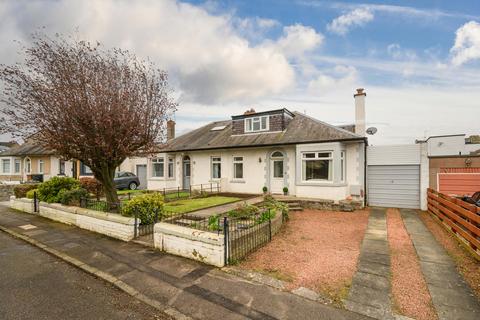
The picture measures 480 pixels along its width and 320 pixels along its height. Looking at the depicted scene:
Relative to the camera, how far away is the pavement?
3.94 m

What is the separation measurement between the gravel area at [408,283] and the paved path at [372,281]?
138mm

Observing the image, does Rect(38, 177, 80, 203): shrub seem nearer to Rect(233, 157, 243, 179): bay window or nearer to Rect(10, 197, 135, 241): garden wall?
Rect(10, 197, 135, 241): garden wall

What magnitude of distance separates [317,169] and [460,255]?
7634mm

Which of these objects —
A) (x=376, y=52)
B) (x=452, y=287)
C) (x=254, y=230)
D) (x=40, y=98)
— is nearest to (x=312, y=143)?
(x=376, y=52)

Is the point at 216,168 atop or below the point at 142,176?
atop

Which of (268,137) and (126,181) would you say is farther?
(126,181)

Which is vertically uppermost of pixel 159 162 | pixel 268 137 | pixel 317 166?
pixel 268 137

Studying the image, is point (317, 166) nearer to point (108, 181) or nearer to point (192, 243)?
point (192, 243)

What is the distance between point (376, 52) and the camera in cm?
1124

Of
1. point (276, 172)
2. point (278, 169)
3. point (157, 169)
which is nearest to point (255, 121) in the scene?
point (278, 169)

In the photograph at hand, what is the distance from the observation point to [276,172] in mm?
15375

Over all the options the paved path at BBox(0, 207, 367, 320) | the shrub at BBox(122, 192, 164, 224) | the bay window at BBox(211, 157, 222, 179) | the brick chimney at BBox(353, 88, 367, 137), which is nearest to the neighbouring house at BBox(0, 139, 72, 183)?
the bay window at BBox(211, 157, 222, 179)

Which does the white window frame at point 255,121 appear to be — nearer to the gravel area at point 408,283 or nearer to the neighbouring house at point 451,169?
the neighbouring house at point 451,169

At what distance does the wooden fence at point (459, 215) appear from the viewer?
20.0 ft
